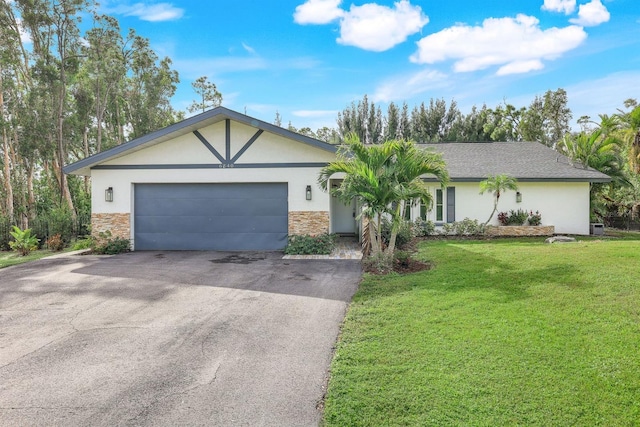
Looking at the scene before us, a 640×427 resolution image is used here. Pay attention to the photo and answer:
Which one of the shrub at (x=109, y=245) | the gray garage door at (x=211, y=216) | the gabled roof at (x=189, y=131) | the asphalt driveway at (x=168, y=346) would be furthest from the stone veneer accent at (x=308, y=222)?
the shrub at (x=109, y=245)

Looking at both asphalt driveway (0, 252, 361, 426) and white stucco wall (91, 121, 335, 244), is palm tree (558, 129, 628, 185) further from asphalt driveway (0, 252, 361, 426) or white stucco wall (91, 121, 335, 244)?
asphalt driveway (0, 252, 361, 426)

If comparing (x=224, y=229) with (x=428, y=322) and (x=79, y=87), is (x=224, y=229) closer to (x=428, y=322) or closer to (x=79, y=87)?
(x=428, y=322)

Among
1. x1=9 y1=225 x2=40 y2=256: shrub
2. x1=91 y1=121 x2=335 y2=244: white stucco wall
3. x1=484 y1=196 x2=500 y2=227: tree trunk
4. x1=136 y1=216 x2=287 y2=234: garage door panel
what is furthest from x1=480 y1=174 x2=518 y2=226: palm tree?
x1=9 y1=225 x2=40 y2=256: shrub

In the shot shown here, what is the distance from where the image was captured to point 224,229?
38.8 feet

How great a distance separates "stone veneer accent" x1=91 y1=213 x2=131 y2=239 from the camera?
11812 mm

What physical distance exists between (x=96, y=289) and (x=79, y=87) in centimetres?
2128

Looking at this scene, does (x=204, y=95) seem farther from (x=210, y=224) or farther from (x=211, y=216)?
(x=210, y=224)

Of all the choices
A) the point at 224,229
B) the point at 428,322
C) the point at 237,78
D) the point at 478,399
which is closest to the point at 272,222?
the point at 224,229

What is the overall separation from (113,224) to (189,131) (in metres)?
3.93

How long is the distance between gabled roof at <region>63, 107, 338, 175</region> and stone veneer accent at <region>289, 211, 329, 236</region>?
6.79 ft

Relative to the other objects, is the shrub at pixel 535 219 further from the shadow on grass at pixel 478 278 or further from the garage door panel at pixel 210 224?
the garage door panel at pixel 210 224

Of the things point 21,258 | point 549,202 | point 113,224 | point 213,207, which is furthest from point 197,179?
point 549,202

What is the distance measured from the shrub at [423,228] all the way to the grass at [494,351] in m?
6.70

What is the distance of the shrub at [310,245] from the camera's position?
1088cm
